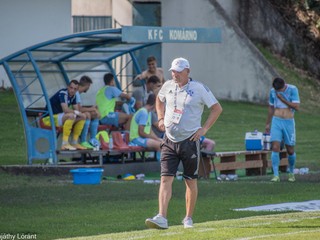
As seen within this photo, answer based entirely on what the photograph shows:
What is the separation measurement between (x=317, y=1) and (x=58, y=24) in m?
9.40

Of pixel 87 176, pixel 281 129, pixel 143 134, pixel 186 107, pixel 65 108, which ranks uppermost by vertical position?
pixel 186 107

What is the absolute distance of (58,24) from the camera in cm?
3484

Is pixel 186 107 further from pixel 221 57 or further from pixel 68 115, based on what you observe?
pixel 221 57

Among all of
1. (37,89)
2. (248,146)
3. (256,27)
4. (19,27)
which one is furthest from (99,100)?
(256,27)

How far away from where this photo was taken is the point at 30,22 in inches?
1367

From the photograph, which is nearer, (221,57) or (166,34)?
(166,34)

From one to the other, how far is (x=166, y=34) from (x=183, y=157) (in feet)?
25.5

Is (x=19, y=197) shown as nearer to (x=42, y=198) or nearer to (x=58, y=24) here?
(x=42, y=198)

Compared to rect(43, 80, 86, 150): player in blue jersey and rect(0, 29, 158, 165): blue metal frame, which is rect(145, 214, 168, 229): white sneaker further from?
rect(43, 80, 86, 150): player in blue jersey

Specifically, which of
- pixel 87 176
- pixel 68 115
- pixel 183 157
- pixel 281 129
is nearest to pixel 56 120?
pixel 68 115

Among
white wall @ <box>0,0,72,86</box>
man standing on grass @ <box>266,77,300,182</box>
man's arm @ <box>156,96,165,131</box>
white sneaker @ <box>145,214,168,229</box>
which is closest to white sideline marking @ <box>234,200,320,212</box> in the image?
man's arm @ <box>156,96,165,131</box>

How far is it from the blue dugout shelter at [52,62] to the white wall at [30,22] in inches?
465

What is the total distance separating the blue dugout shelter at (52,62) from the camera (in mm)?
19859

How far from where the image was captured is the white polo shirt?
12.7 metres
